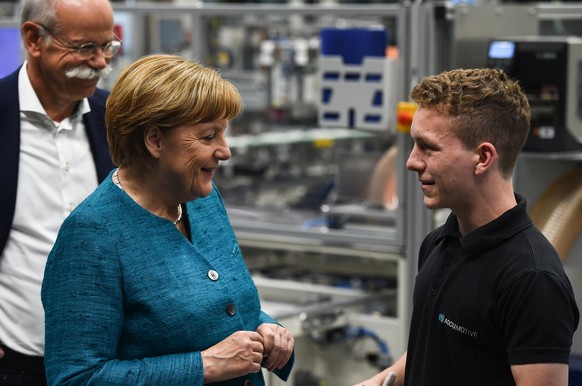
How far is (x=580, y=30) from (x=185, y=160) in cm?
276

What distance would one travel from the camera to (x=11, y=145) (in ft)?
7.13

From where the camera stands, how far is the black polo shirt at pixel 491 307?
145 centimetres

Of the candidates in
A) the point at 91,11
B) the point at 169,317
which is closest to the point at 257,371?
the point at 169,317

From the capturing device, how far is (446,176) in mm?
1584

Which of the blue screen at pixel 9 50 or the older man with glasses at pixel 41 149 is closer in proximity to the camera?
the older man with glasses at pixel 41 149

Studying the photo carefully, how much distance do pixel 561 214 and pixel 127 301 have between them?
1877 mm

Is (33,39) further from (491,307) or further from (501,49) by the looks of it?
(501,49)

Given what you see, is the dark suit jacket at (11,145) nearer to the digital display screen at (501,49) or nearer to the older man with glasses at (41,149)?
the older man with glasses at (41,149)

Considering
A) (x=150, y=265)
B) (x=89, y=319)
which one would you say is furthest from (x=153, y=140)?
(x=89, y=319)

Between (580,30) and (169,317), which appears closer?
(169,317)

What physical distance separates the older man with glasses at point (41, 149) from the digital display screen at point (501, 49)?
4.84 feet

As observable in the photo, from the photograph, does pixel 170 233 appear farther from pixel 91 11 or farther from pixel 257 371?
pixel 91 11

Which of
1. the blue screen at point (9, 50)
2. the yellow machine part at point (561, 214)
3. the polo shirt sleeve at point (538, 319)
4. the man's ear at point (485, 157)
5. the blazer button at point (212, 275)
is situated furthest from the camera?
the blue screen at point (9, 50)

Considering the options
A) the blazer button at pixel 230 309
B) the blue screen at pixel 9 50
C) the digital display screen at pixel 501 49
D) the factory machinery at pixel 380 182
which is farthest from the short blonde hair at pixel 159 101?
the blue screen at pixel 9 50
